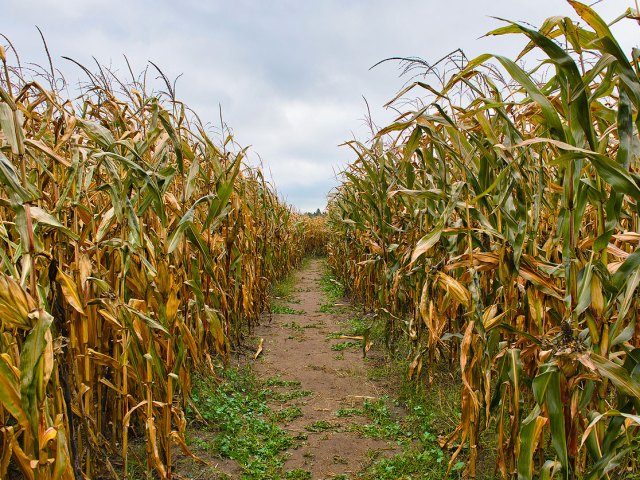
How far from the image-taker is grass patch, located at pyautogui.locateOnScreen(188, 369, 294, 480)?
2.46 m

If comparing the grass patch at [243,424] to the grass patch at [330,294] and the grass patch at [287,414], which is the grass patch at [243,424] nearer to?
the grass patch at [287,414]

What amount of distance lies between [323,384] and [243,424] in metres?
0.89

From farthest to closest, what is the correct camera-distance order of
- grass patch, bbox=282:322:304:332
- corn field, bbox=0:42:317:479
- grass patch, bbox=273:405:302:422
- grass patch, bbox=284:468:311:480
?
grass patch, bbox=282:322:304:332 → grass patch, bbox=273:405:302:422 → grass patch, bbox=284:468:311:480 → corn field, bbox=0:42:317:479

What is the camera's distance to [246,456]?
2.50 meters

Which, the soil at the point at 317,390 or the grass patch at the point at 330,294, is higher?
the grass patch at the point at 330,294

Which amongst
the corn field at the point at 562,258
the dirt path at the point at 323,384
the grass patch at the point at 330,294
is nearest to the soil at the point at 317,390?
the dirt path at the point at 323,384

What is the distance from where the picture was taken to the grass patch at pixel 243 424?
8.08ft

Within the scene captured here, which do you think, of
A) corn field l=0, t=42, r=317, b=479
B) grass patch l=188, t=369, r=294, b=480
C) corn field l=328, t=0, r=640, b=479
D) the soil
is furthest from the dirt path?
corn field l=0, t=42, r=317, b=479

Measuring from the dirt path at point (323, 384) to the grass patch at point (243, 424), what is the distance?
11cm

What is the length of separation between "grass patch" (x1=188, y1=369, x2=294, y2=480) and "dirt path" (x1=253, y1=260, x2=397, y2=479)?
0.11m

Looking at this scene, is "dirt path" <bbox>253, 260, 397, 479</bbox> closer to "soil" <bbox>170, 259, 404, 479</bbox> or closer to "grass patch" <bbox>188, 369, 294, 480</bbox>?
"soil" <bbox>170, 259, 404, 479</bbox>

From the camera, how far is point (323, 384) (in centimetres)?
362

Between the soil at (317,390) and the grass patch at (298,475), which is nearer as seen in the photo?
the grass patch at (298,475)

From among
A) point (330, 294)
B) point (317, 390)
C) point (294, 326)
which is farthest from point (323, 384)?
point (330, 294)
